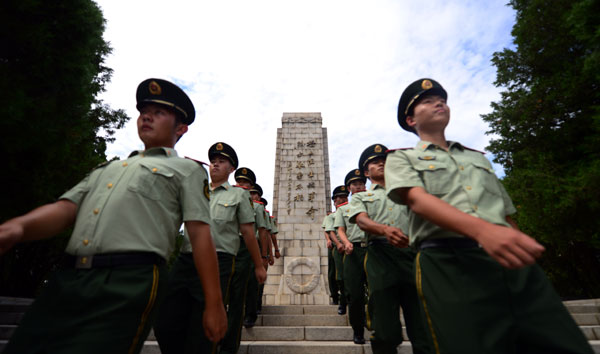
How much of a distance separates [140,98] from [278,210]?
39.0ft

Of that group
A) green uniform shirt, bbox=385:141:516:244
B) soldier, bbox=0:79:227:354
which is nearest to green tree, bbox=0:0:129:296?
soldier, bbox=0:79:227:354

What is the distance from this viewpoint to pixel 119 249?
1.58 meters

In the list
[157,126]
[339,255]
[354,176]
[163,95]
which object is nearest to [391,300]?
[157,126]

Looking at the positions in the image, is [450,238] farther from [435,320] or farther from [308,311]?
[308,311]

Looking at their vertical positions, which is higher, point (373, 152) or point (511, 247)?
point (373, 152)

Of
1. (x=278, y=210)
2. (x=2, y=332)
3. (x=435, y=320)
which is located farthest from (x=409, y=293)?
(x=278, y=210)

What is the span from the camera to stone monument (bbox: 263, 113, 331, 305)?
11.5 m

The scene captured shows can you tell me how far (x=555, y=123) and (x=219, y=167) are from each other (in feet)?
35.2

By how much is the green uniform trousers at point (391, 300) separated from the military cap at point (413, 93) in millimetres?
1635

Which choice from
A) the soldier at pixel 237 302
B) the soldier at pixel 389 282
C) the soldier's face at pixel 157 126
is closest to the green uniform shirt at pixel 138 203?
the soldier's face at pixel 157 126

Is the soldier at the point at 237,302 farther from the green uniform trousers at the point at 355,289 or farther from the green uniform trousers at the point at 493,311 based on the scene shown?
the green uniform trousers at the point at 493,311

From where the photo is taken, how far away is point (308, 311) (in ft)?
25.2

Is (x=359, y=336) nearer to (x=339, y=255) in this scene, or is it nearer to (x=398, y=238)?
(x=339, y=255)

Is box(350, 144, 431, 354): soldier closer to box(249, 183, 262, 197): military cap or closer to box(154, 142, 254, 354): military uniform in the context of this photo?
box(154, 142, 254, 354): military uniform
